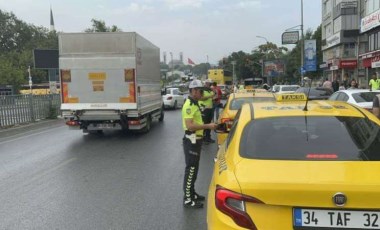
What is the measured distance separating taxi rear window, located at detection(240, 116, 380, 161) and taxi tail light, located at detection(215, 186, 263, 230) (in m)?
0.50

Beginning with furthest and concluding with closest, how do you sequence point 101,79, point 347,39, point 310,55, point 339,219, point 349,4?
1. point 347,39
2. point 349,4
3. point 310,55
4. point 101,79
5. point 339,219

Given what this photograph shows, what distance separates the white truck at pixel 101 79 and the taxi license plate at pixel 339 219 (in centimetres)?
1126

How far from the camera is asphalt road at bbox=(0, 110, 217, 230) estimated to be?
5820mm

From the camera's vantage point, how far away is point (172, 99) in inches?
1181

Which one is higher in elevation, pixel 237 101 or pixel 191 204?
pixel 237 101

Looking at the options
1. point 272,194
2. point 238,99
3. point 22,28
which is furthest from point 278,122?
point 22,28

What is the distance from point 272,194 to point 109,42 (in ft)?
38.2

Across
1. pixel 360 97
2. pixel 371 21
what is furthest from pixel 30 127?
pixel 371 21

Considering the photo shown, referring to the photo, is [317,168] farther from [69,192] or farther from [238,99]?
[238,99]

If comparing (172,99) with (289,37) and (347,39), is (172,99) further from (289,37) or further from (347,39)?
(347,39)

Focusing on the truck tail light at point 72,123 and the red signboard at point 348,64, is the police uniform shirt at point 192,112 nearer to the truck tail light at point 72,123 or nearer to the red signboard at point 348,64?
the truck tail light at point 72,123

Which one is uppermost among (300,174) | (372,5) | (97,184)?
(372,5)

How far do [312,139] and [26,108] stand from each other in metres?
18.0

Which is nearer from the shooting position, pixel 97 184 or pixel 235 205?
pixel 235 205
